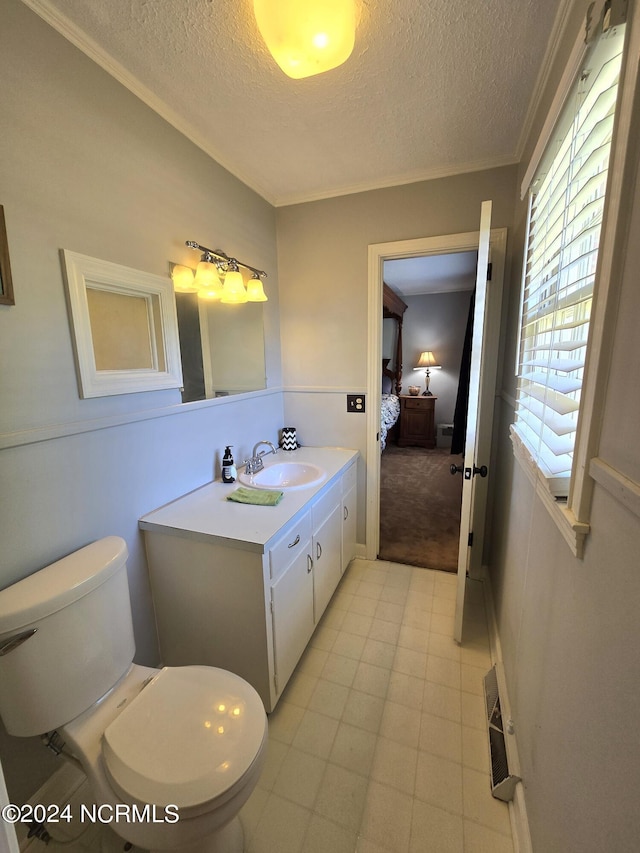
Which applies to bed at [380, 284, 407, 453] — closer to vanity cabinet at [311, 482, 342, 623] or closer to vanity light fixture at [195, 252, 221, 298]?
vanity cabinet at [311, 482, 342, 623]

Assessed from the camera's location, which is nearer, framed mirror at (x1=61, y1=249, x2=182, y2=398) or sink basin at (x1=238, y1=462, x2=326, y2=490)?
framed mirror at (x1=61, y1=249, x2=182, y2=398)

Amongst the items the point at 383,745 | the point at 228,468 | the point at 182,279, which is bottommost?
the point at 383,745

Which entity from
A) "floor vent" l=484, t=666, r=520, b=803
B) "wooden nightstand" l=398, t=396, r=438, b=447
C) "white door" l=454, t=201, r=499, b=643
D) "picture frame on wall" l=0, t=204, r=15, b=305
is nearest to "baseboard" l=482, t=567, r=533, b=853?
"floor vent" l=484, t=666, r=520, b=803

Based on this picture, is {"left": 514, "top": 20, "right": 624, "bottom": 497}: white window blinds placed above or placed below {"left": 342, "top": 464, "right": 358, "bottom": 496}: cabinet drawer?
above

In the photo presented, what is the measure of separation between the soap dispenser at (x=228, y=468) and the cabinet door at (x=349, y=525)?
0.70 m

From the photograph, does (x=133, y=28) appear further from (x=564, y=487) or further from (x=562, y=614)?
(x=562, y=614)

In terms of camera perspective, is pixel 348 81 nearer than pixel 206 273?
Yes

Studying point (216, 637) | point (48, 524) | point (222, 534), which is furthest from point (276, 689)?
point (48, 524)

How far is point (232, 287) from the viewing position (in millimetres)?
1800

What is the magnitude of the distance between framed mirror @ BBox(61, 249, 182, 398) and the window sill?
1443mm

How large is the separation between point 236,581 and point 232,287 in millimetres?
1392

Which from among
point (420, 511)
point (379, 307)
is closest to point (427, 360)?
point (420, 511)

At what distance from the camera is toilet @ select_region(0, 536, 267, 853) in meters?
0.83

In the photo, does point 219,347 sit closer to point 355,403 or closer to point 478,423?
A: point 355,403
